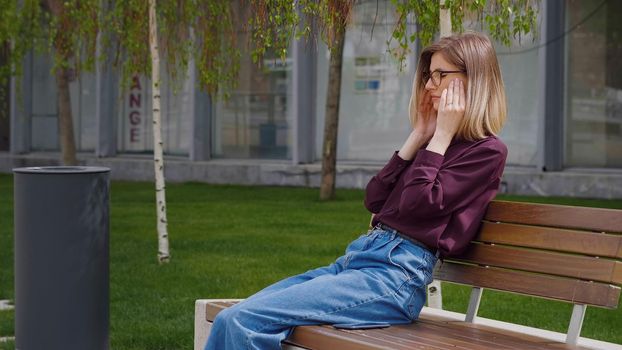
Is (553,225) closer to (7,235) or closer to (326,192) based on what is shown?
(7,235)

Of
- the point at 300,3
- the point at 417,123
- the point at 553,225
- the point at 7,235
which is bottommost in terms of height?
the point at 7,235

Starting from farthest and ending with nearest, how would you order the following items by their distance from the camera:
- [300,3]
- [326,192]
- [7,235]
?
1. [326,192]
2. [7,235]
3. [300,3]

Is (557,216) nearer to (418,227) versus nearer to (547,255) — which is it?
(547,255)

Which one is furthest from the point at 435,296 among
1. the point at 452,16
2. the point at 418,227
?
the point at 418,227

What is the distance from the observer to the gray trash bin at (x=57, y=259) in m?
5.79

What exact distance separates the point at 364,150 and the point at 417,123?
1456cm

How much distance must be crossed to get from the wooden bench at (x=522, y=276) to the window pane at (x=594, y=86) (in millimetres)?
11874

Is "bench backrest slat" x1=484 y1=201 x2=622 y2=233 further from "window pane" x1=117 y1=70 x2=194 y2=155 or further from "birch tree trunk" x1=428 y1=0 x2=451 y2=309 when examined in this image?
"window pane" x1=117 y1=70 x2=194 y2=155

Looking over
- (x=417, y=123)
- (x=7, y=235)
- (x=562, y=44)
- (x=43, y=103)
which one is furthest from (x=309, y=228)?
(x=43, y=103)

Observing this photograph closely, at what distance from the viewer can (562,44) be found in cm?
1681

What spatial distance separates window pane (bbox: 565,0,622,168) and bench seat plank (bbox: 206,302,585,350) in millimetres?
12310

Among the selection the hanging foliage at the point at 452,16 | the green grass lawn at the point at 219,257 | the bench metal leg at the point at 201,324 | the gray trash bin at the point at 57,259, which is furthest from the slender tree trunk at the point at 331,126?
the bench metal leg at the point at 201,324

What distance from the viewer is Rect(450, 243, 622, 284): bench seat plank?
4301 mm

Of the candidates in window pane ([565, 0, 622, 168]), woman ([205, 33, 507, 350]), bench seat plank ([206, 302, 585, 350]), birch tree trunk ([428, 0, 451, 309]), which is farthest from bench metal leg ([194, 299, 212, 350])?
window pane ([565, 0, 622, 168])
